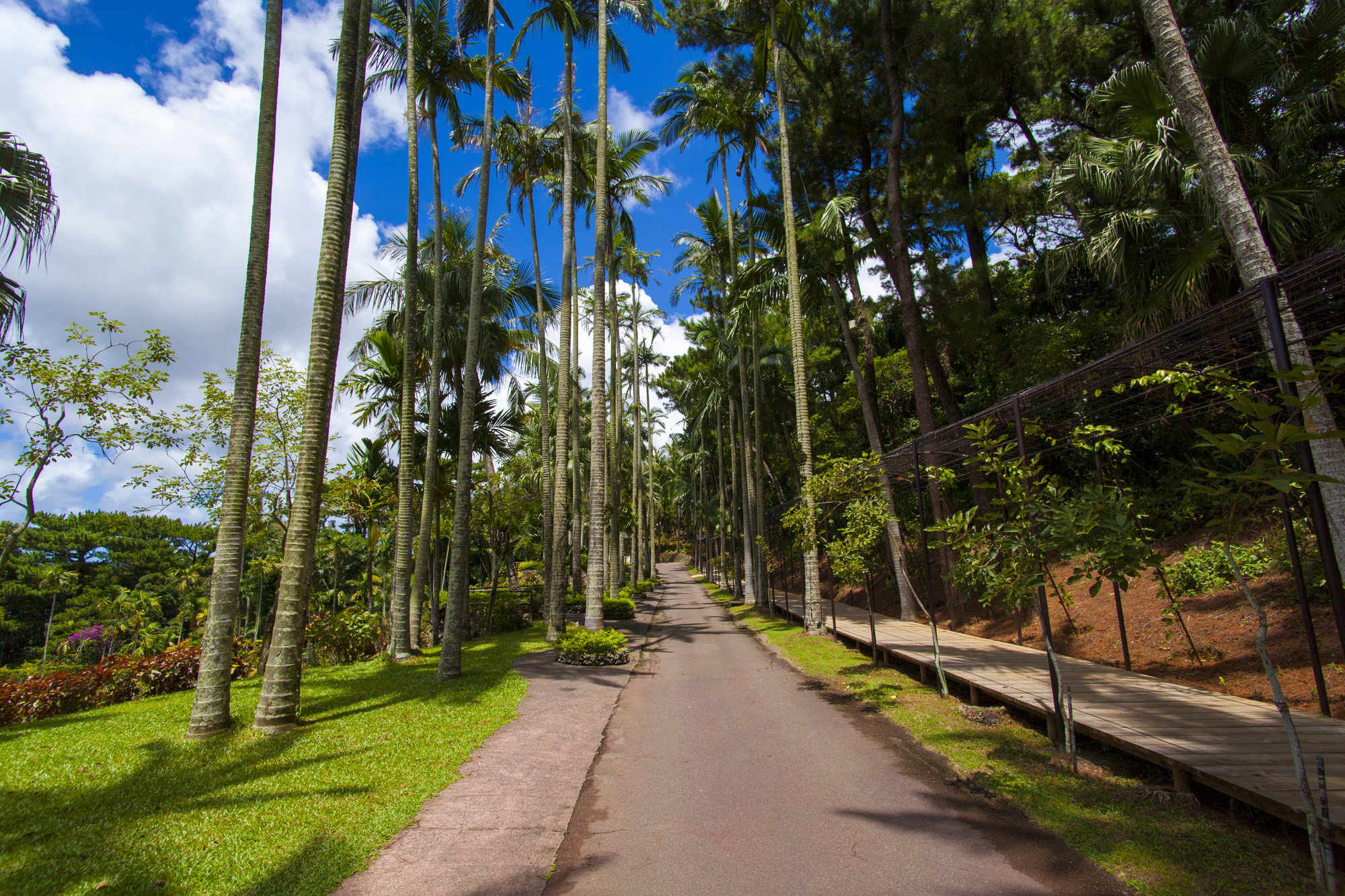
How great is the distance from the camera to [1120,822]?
173 inches

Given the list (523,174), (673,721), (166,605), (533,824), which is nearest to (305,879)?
(533,824)

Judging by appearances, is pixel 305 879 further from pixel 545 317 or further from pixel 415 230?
pixel 545 317

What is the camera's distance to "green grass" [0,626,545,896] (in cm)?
385

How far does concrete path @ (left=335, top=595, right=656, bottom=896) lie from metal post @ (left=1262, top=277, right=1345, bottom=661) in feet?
21.5

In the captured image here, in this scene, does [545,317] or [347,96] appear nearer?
[347,96]

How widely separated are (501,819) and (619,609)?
15838 mm

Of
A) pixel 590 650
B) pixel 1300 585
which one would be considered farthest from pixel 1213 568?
pixel 590 650

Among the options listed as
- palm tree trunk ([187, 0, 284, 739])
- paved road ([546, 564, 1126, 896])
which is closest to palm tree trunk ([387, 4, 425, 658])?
palm tree trunk ([187, 0, 284, 739])

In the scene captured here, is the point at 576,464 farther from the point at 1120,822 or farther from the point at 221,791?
the point at 1120,822

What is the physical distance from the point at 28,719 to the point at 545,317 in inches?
645

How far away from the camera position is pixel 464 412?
11.4 metres

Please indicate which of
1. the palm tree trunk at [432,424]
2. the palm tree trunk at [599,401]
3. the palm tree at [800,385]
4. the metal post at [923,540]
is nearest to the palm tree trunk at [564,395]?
the palm tree trunk at [599,401]

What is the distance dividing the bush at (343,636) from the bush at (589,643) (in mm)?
4815

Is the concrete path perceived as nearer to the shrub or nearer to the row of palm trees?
the row of palm trees
